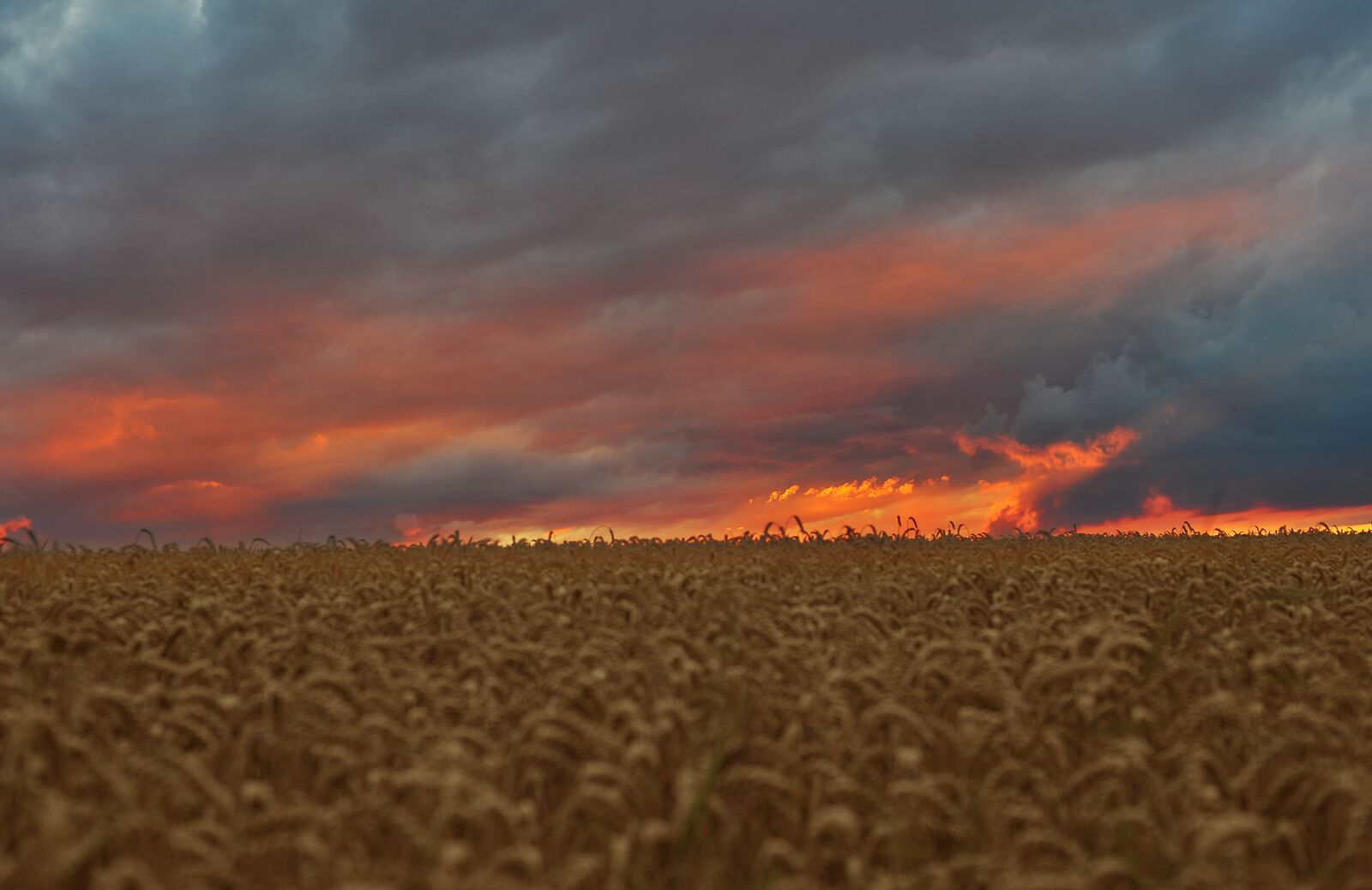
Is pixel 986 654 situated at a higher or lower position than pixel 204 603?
lower

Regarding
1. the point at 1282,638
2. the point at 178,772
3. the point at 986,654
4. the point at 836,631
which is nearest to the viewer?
the point at 178,772

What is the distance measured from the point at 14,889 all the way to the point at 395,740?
6.01ft

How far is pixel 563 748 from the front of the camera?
217 inches

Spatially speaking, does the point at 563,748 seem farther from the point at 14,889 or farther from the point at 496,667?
the point at 14,889

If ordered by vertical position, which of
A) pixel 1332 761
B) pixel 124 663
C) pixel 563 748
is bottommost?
pixel 1332 761

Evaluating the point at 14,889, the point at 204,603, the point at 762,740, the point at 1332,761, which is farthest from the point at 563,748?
the point at 204,603

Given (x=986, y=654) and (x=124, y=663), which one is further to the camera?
(x=124, y=663)

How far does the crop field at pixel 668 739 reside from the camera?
14.0 feet

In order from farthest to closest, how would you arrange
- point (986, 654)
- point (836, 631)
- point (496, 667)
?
point (836, 631) → point (496, 667) → point (986, 654)

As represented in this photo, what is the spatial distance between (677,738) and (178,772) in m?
2.09

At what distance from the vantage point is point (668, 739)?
17.4 ft

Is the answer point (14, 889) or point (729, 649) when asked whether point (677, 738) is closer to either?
point (729, 649)

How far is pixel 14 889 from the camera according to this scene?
400cm

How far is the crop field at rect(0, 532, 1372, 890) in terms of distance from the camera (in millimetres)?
4270
